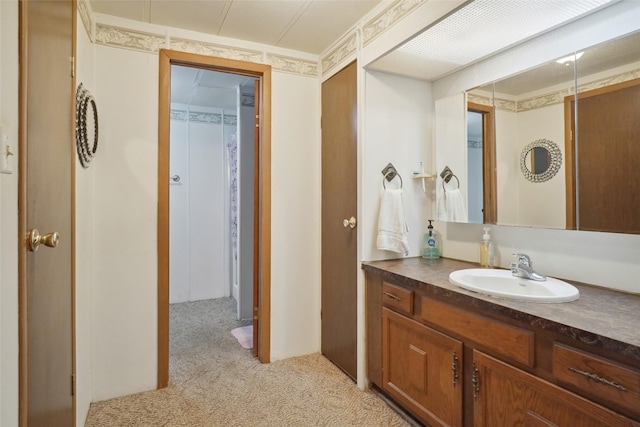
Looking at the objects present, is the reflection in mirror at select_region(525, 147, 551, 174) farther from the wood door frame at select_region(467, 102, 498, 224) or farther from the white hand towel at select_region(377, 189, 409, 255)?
the white hand towel at select_region(377, 189, 409, 255)

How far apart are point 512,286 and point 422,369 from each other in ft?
1.86

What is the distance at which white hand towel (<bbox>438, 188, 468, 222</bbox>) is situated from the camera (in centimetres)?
212

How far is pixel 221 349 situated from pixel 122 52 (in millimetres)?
2147

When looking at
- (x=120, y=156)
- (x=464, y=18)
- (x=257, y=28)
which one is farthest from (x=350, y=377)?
(x=257, y=28)

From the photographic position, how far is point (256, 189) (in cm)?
257

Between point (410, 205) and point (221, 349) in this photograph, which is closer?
point (410, 205)

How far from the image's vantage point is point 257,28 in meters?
2.22

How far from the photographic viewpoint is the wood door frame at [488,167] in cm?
195

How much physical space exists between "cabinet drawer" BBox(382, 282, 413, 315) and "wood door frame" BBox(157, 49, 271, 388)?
0.90m

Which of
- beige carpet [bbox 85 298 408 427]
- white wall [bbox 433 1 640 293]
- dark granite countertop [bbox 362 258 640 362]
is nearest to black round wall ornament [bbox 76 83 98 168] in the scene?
beige carpet [bbox 85 298 408 427]

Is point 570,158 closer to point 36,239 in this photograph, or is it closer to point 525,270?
point 525,270

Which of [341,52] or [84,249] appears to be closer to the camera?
[84,249]

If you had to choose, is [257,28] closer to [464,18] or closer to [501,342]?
[464,18]
